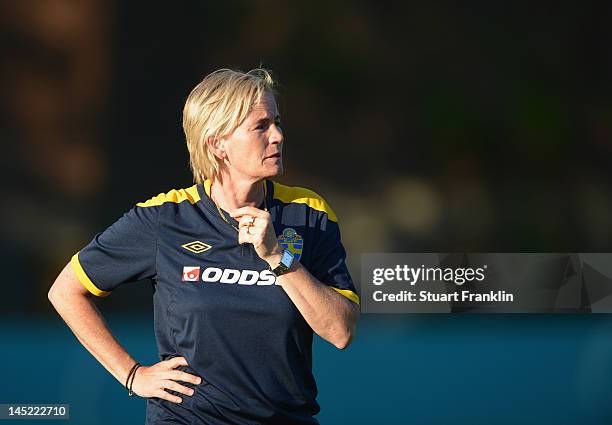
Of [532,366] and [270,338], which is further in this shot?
[532,366]

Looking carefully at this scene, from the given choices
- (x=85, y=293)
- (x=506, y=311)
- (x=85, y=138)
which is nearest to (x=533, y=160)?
(x=506, y=311)

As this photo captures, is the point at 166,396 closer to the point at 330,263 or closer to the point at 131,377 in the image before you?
the point at 131,377

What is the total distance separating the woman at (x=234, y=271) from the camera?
8.63 ft

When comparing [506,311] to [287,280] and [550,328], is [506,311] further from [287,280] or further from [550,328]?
[287,280]

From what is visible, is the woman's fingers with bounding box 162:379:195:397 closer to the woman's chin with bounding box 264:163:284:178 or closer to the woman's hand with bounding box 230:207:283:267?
the woman's hand with bounding box 230:207:283:267

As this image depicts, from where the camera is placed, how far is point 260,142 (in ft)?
8.86

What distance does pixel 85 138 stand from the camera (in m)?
4.75

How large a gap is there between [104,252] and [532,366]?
2480 mm

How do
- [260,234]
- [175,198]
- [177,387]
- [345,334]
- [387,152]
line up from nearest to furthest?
1. [260,234]
2. [345,334]
3. [177,387]
4. [175,198]
5. [387,152]

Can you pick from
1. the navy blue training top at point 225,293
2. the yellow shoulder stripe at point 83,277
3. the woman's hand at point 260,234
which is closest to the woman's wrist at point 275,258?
the woman's hand at point 260,234

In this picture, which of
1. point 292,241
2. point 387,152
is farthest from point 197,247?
point 387,152

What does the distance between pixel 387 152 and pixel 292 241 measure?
6.61ft

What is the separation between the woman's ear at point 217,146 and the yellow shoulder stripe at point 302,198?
0.18 m

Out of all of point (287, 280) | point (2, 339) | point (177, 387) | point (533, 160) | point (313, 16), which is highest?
point (313, 16)
